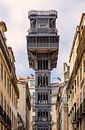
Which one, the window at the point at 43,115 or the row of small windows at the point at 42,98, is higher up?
the row of small windows at the point at 42,98

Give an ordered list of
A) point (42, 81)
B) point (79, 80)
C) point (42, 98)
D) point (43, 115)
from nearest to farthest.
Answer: point (79, 80) < point (43, 115) < point (42, 98) < point (42, 81)

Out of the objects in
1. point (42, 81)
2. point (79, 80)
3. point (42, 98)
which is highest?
point (79, 80)

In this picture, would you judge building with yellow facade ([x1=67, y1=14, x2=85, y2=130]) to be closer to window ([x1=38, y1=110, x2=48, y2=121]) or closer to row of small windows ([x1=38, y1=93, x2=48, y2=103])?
window ([x1=38, y1=110, x2=48, y2=121])

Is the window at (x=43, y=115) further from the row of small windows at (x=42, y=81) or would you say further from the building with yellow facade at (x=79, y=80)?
the building with yellow facade at (x=79, y=80)

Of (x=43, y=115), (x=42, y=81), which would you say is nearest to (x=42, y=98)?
(x=42, y=81)

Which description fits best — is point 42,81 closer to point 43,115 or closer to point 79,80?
point 43,115

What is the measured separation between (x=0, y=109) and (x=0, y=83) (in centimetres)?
209

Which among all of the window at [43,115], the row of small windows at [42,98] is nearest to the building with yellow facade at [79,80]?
the window at [43,115]

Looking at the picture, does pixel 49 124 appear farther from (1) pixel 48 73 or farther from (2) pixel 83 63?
(2) pixel 83 63

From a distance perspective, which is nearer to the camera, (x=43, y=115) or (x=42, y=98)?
(x=43, y=115)

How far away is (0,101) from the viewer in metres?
40.7

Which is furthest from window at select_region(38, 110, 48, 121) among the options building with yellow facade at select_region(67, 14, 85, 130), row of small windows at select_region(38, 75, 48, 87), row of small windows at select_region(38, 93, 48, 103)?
building with yellow facade at select_region(67, 14, 85, 130)

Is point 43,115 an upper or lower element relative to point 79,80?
lower

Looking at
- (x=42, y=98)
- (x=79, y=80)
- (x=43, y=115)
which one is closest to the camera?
(x=79, y=80)
